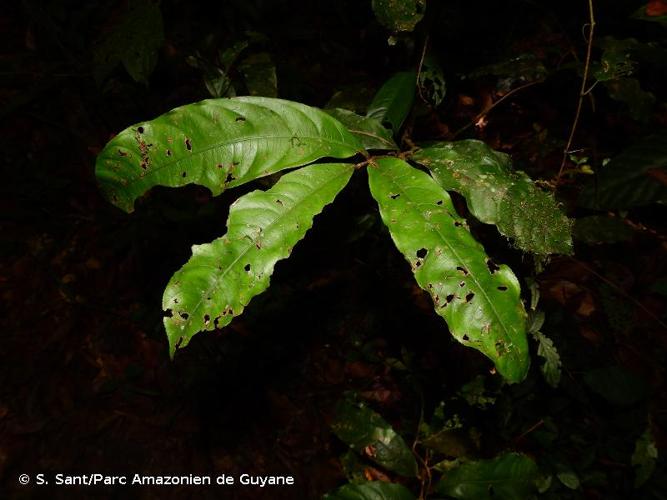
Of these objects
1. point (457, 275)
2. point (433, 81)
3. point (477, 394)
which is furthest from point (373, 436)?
point (433, 81)

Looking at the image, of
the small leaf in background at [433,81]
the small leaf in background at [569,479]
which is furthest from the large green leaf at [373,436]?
the small leaf in background at [433,81]

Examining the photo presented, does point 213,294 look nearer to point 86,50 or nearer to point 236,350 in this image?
point 236,350

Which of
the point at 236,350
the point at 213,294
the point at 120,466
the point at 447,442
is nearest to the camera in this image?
the point at 213,294

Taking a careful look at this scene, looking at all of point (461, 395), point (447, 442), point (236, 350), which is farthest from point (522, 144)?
point (236, 350)

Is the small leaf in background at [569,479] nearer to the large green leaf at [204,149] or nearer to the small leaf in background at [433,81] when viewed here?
the small leaf in background at [433,81]

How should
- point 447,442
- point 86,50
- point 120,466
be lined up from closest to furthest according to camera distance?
point 447,442
point 120,466
point 86,50

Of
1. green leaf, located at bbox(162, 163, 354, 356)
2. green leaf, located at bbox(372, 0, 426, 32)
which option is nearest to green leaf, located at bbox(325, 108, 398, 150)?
green leaf, located at bbox(372, 0, 426, 32)

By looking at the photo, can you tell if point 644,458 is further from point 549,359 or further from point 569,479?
point 549,359
